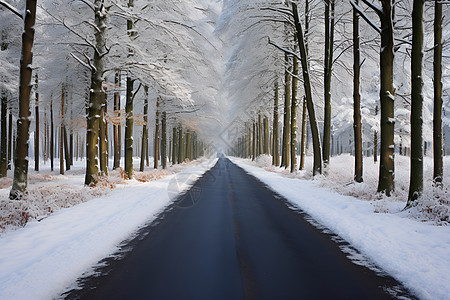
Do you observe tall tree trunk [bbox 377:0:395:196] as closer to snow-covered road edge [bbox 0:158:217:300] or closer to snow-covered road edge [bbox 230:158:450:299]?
snow-covered road edge [bbox 230:158:450:299]

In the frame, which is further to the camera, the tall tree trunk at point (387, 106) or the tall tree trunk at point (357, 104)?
Answer: the tall tree trunk at point (357, 104)

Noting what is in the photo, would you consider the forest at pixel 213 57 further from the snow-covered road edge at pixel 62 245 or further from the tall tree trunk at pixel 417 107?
the snow-covered road edge at pixel 62 245

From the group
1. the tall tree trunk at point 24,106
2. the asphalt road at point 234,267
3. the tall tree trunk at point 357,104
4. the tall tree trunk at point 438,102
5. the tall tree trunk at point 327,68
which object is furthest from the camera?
the tall tree trunk at point 327,68

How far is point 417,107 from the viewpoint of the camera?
283 inches

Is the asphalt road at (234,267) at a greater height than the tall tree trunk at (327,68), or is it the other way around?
the tall tree trunk at (327,68)

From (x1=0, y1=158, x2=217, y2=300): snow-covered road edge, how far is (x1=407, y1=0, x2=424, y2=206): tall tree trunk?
640cm

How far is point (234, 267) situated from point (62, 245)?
9.44 feet

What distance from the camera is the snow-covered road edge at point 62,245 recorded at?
3.50 meters

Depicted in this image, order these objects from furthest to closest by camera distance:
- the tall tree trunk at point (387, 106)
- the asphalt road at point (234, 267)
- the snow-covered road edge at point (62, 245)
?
1. the tall tree trunk at point (387, 106)
2. the snow-covered road edge at point (62, 245)
3. the asphalt road at point (234, 267)

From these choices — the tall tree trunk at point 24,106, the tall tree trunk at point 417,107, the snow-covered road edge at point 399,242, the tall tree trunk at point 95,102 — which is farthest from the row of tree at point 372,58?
the tall tree trunk at point 24,106

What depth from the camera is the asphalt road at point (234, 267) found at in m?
3.31

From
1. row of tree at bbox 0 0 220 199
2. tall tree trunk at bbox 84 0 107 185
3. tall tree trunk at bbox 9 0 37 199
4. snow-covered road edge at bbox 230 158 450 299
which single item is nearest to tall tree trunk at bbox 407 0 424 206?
snow-covered road edge at bbox 230 158 450 299

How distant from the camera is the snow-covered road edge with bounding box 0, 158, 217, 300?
3502 mm

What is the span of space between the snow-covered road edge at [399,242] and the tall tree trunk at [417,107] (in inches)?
38.8
